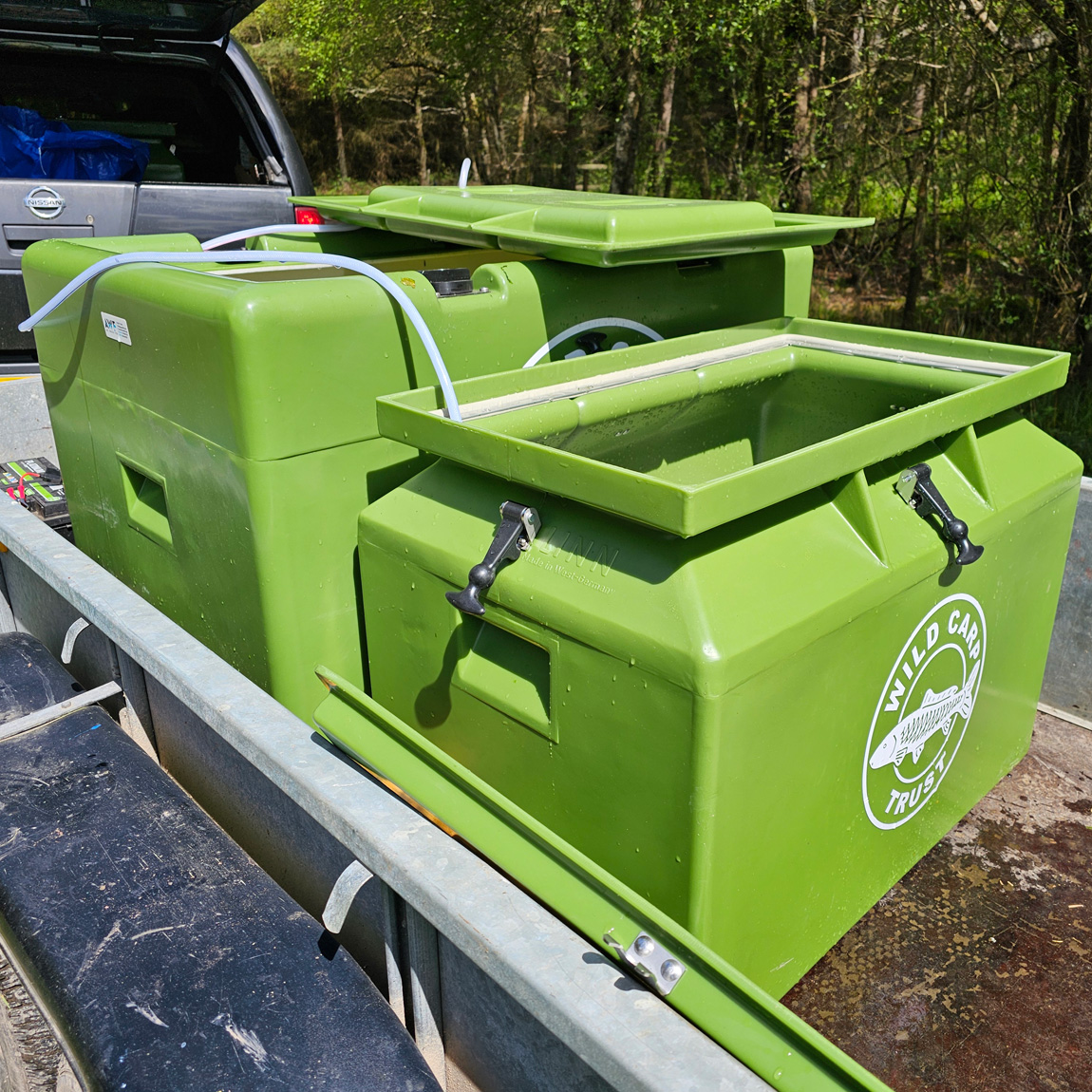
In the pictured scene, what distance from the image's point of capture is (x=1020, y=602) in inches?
68.7

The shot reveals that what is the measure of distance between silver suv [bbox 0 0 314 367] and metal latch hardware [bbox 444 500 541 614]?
1674 millimetres

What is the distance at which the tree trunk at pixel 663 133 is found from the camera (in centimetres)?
838

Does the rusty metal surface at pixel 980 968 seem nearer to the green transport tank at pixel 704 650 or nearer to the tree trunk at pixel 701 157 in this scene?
the green transport tank at pixel 704 650

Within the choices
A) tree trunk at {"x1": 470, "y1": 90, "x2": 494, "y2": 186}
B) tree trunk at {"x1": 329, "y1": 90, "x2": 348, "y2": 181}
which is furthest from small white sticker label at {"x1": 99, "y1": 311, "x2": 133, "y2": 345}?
tree trunk at {"x1": 329, "y1": 90, "x2": 348, "y2": 181}

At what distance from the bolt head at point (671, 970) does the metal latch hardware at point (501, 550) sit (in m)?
0.51

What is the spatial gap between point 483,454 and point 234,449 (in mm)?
464

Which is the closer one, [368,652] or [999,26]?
[368,652]

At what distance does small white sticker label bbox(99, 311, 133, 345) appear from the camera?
1.77 meters

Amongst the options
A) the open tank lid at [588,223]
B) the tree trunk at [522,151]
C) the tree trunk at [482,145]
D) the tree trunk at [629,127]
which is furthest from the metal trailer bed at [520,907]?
the tree trunk at [522,151]

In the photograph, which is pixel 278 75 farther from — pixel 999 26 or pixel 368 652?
pixel 368 652

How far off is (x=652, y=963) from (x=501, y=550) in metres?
0.55

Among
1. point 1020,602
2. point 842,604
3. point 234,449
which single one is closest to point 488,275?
point 234,449

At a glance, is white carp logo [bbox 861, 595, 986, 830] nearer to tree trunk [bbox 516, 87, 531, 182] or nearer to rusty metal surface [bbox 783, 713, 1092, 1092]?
rusty metal surface [bbox 783, 713, 1092, 1092]

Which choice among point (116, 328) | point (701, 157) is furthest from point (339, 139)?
point (116, 328)
